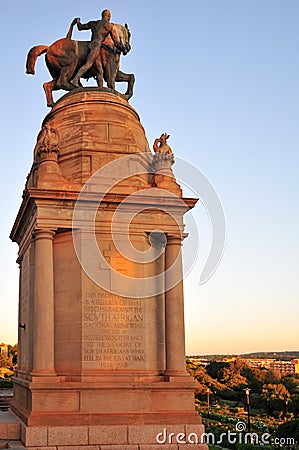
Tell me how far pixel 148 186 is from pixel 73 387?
7.20 metres

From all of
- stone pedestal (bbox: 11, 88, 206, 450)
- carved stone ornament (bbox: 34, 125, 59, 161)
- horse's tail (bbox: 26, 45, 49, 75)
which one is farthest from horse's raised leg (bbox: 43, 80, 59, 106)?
carved stone ornament (bbox: 34, 125, 59, 161)

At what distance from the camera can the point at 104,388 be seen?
16.7m

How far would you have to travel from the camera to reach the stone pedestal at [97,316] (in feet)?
53.6

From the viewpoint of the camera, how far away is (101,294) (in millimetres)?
17891

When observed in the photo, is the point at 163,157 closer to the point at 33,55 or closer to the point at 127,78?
the point at 127,78

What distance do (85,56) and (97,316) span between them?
10744mm

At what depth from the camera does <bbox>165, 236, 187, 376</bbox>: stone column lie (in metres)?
17.7

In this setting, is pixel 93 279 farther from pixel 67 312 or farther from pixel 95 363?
pixel 95 363

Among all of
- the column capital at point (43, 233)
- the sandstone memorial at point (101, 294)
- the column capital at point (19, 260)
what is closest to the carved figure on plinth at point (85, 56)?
the sandstone memorial at point (101, 294)

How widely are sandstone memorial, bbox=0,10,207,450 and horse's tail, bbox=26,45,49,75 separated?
11.0 ft

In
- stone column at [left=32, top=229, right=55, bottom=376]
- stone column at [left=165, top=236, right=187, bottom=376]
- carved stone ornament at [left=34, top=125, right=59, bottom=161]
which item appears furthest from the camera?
carved stone ornament at [left=34, top=125, right=59, bottom=161]

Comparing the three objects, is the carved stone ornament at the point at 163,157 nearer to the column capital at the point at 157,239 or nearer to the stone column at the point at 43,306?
the column capital at the point at 157,239

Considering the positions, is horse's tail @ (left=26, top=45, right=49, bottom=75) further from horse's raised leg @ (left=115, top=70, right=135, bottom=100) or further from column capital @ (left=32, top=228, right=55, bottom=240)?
column capital @ (left=32, top=228, right=55, bottom=240)

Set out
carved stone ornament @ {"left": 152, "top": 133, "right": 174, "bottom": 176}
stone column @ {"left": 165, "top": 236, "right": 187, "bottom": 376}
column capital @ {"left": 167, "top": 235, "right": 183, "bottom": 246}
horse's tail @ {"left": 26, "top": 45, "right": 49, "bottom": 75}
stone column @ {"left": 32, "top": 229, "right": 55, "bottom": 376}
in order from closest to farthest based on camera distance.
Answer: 1. stone column @ {"left": 32, "top": 229, "right": 55, "bottom": 376}
2. stone column @ {"left": 165, "top": 236, "right": 187, "bottom": 376}
3. column capital @ {"left": 167, "top": 235, "right": 183, "bottom": 246}
4. carved stone ornament @ {"left": 152, "top": 133, "right": 174, "bottom": 176}
5. horse's tail @ {"left": 26, "top": 45, "right": 49, "bottom": 75}
